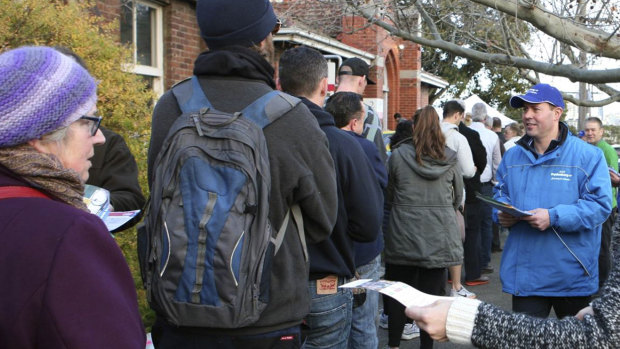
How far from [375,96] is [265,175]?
1668 centimetres

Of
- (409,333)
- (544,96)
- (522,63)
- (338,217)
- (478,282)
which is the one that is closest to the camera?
(338,217)

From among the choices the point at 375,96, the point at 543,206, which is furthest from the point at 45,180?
the point at 375,96

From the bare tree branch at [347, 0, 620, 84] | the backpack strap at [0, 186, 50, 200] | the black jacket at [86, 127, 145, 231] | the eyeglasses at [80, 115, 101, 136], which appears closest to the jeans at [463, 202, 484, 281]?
the bare tree branch at [347, 0, 620, 84]

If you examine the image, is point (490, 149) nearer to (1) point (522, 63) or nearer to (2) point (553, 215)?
(1) point (522, 63)

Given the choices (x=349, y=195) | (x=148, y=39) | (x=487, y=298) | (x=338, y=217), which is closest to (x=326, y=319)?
(x=338, y=217)

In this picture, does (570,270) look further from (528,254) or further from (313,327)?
(313,327)

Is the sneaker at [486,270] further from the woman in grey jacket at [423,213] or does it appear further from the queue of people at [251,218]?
the queue of people at [251,218]

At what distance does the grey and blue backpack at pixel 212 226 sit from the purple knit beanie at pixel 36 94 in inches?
24.0

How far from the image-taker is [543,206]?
13.0 feet

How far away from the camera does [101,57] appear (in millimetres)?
4863

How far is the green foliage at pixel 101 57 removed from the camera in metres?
4.20

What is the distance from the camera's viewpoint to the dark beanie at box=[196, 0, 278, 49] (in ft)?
8.55

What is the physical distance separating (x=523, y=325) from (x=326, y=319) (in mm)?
1505

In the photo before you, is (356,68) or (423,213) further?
(423,213)
